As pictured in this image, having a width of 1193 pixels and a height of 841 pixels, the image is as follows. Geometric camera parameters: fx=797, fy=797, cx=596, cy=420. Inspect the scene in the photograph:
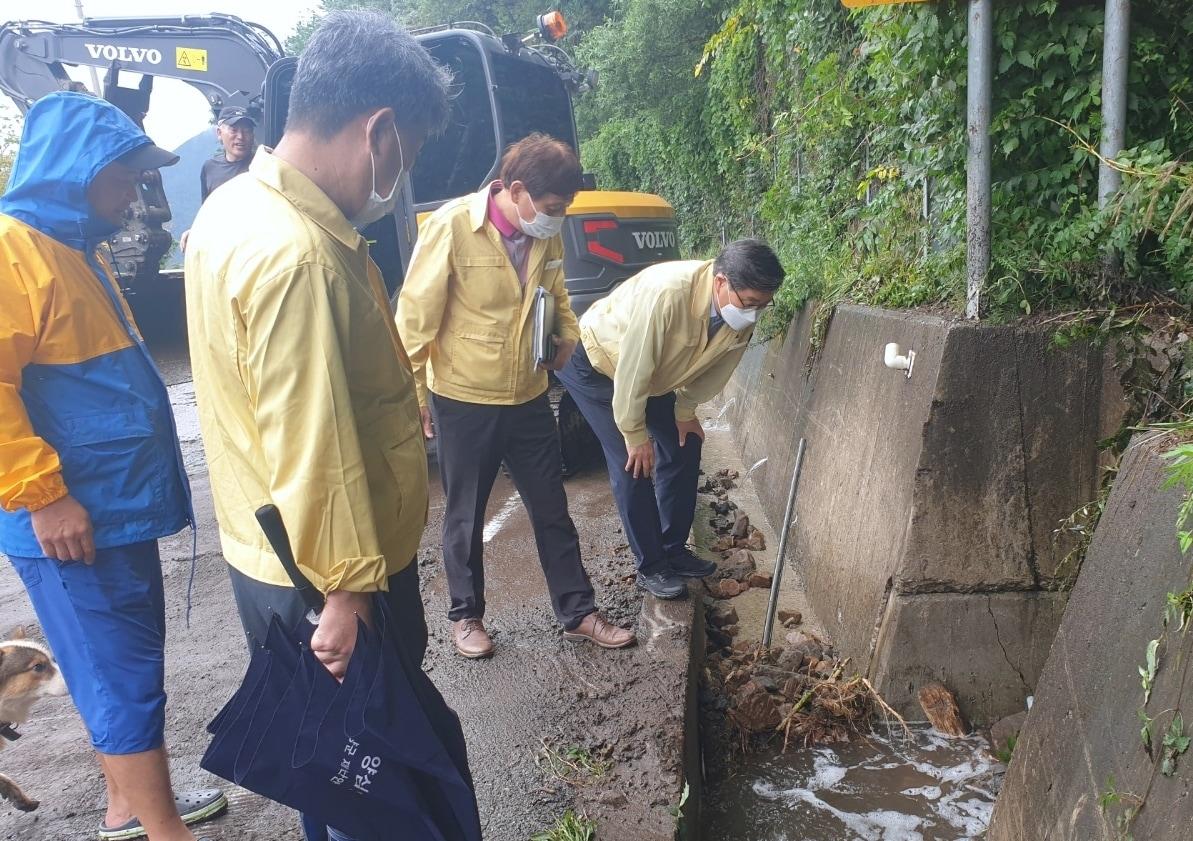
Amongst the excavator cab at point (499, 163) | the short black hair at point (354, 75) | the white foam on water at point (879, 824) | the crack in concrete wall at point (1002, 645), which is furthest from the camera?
the excavator cab at point (499, 163)

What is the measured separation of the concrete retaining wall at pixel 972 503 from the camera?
2873 mm

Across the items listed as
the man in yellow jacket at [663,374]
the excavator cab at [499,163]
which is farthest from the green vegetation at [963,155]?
the excavator cab at [499,163]

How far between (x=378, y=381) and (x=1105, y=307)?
101 inches

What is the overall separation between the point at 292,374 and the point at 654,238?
5.04 metres

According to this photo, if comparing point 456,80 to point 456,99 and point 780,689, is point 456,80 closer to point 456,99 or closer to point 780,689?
point 456,99

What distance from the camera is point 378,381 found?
1.66m

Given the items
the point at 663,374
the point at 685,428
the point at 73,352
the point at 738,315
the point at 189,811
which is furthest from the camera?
the point at 685,428

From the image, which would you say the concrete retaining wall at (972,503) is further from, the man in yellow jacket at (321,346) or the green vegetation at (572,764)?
the man in yellow jacket at (321,346)

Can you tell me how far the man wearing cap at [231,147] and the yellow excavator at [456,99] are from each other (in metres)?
0.15

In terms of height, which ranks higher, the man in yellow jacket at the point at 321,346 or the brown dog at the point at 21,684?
the man in yellow jacket at the point at 321,346

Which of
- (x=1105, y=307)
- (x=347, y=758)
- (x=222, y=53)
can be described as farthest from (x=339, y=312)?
(x=222, y=53)

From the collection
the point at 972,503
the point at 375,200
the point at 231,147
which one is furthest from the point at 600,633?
the point at 231,147

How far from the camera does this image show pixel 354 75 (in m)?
1.57

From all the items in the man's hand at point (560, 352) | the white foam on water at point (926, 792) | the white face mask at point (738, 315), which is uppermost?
the white face mask at point (738, 315)
